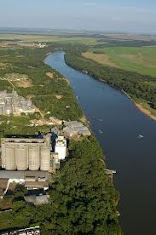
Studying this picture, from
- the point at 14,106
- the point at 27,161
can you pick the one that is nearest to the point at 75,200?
the point at 27,161

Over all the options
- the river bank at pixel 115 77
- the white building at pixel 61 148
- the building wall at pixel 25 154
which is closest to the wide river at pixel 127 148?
the river bank at pixel 115 77

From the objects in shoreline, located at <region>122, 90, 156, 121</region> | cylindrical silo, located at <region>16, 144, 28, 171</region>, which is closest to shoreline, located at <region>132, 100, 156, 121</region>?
shoreline, located at <region>122, 90, 156, 121</region>

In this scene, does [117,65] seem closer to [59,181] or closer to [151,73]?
[151,73]

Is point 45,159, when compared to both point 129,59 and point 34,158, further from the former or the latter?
point 129,59

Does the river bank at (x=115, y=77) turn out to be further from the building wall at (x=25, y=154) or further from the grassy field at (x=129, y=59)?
the building wall at (x=25, y=154)

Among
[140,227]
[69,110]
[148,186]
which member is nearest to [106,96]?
[69,110]

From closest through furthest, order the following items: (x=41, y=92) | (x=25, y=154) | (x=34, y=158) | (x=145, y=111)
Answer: (x=25, y=154)
(x=34, y=158)
(x=145, y=111)
(x=41, y=92)
